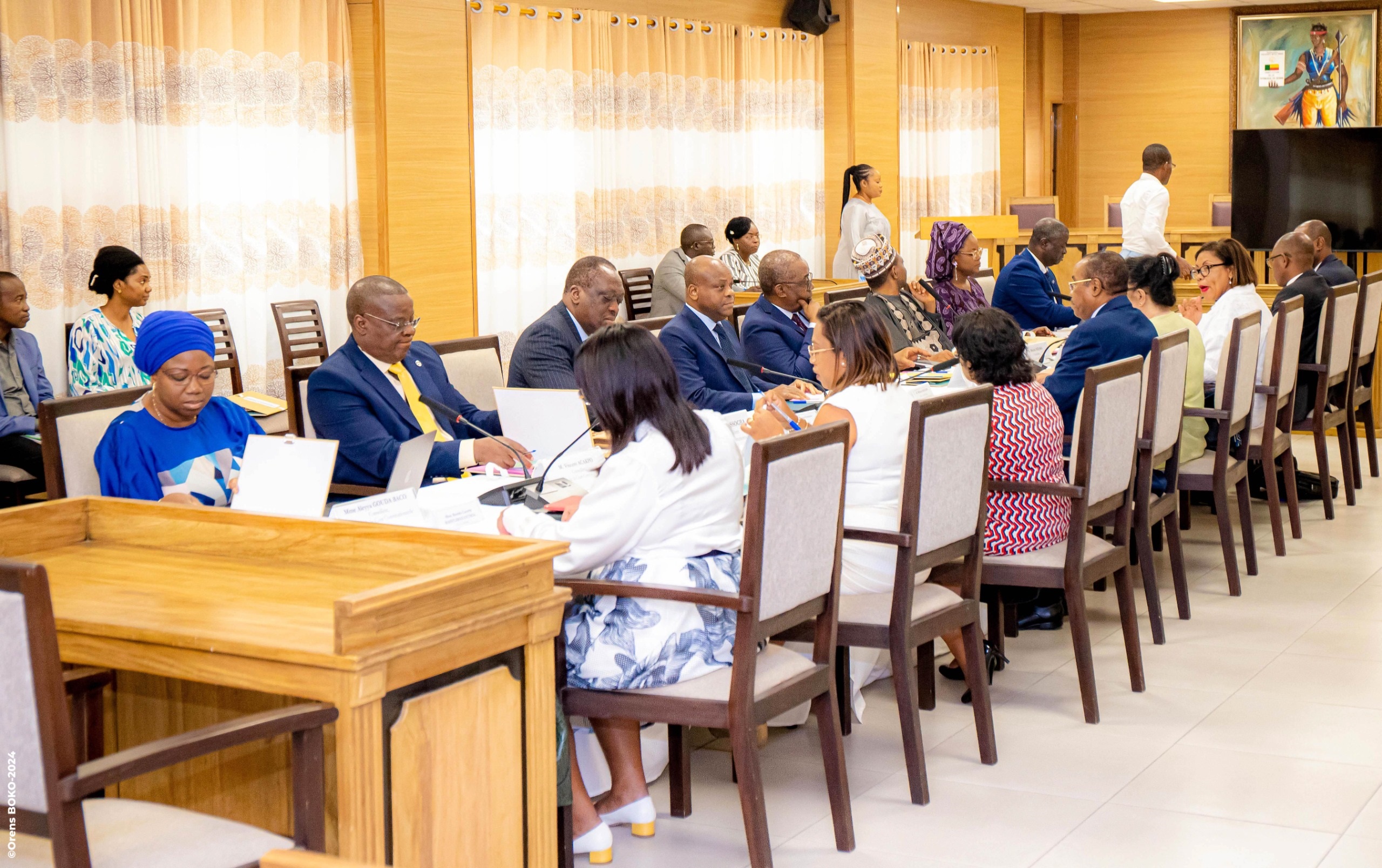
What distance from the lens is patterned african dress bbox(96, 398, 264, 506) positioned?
3.37 m

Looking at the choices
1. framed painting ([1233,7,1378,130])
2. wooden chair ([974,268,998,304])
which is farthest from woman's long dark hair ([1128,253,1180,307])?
framed painting ([1233,7,1378,130])

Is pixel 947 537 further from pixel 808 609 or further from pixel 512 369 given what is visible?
pixel 512 369

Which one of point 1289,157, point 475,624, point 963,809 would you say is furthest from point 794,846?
point 1289,157

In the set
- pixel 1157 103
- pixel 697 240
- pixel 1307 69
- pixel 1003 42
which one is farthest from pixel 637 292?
pixel 1307 69

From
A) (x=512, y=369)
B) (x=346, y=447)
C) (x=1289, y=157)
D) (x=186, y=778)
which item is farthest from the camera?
(x=1289, y=157)

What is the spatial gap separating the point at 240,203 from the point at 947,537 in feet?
15.4

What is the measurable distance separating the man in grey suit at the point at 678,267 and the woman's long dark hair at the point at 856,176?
162cm

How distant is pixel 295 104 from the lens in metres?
7.23

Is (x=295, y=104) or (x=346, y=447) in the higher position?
(x=295, y=104)

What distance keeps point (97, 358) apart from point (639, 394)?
351 centimetres

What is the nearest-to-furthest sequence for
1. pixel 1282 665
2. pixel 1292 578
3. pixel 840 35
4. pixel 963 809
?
1. pixel 963 809
2. pixel 1282 665
3. pixel 1292 578
4. pixel 840 35

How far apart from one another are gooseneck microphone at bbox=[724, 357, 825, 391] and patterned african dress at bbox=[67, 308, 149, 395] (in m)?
2.33

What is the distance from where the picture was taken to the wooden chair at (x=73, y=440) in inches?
137

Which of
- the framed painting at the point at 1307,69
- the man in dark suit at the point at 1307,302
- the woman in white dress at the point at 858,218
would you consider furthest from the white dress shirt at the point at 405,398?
the framed painting at the point at 1307,69
